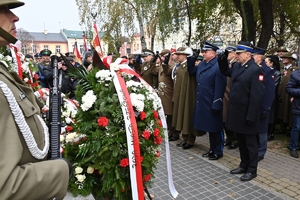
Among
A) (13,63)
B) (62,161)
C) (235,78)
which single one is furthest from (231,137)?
(62,161)

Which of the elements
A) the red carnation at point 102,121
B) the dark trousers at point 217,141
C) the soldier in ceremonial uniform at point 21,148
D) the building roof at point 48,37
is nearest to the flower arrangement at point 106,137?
the red carnation at point 102,121

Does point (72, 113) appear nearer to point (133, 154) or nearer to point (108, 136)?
point (108, 136)

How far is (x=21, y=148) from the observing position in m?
1.14

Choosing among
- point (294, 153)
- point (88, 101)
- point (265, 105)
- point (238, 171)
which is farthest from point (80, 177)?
point (294, 153)

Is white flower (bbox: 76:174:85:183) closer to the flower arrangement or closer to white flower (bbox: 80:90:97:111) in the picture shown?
the flower arrangement

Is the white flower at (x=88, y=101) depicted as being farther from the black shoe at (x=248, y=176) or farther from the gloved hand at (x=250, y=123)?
the black shoe at (x=248, y=176)

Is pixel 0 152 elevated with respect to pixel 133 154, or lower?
elevated

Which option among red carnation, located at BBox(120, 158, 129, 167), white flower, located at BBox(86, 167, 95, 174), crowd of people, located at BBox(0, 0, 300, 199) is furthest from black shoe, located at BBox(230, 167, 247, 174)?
white flower, located at BBox(86, 167, 95, 174)

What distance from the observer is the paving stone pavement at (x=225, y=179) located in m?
3.68

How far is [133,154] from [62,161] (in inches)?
39.6

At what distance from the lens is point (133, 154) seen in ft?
7.49

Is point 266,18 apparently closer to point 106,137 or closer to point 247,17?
point 247,17

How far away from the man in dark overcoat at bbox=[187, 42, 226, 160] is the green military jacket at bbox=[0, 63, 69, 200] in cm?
386

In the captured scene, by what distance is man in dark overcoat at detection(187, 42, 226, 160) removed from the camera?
4797 mm
